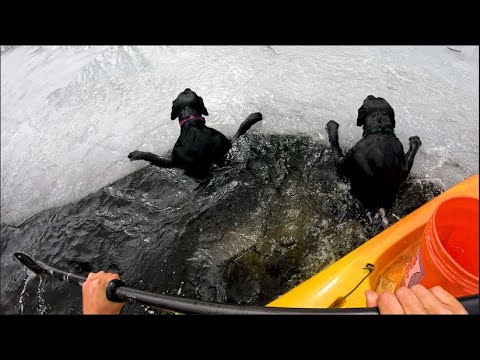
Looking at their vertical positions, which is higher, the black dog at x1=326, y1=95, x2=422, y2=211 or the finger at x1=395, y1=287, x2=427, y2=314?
the finger at x1=395, y1=287, x2=427, y2=314

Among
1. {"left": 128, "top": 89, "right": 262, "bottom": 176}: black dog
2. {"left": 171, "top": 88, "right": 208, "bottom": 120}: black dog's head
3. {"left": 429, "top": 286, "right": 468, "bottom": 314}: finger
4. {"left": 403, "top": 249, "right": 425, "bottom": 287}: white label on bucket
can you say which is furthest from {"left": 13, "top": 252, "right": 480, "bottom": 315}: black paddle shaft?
{"left": 171, "top": 88, "right": 208, "bottom": 120}: black dog's head

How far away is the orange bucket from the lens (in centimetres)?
144

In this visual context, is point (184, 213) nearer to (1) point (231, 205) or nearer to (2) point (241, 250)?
(1) point (231, 205)

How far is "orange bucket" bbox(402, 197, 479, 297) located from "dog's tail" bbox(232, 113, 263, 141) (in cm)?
261

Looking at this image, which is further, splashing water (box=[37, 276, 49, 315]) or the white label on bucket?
splashing water (box=[37, 276, 49, 315])

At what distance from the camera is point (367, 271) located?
89.4 inches

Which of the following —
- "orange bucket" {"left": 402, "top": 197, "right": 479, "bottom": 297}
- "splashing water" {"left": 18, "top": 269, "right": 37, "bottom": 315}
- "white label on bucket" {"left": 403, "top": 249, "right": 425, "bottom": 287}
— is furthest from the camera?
"splashing water" {"left": 18, "top": 269, "right": 37, "bottom": 315}

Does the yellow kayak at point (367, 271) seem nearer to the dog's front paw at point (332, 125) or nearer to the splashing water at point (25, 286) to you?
the dog's front paw at point (332, 125)

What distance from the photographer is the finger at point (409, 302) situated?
3.95 ft

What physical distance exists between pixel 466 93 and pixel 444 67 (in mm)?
566

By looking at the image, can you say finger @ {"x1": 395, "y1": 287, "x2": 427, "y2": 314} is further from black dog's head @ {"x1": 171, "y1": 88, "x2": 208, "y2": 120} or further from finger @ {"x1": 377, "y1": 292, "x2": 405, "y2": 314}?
black dog's head @ {"x1": 171, "y1": 88, "x2": 208, "y2": 120}

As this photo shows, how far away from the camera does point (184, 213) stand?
146 inches

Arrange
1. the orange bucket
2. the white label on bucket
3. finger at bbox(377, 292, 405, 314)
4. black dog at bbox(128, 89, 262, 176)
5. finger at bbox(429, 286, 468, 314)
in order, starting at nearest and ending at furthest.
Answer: finger at bbox(429, 286, 468, 314) → finger at bbox(377, 292, 405, 314) → the orange bucket → the white label on bucket → black dog at bbox(128, 89, 262, 176)

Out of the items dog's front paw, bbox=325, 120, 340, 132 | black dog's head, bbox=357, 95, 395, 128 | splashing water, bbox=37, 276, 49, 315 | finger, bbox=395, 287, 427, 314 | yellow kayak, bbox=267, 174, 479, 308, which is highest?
finger, bbox=395, 287, 427, 314
